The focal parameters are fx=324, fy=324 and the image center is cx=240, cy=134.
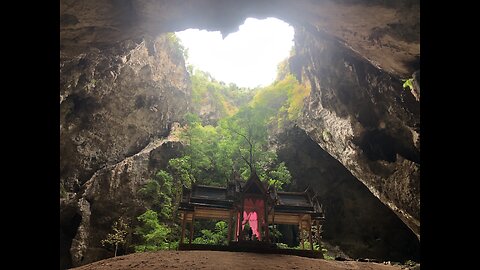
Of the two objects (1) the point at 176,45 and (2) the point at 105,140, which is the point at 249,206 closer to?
(2) the point at 105,140

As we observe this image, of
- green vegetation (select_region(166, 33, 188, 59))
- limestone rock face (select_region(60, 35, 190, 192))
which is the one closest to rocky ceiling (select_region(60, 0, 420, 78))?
limestone rock face (select_region(60, 35, 190, 192))

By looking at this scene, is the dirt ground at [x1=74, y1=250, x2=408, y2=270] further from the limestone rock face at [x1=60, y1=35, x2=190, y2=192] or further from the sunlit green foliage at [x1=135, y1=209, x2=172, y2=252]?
the limestone rock face at [x1=60, y1=35, x2=190, y2=192]

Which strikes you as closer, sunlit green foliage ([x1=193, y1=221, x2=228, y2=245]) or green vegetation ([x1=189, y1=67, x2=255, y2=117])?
sunlit green foliage ([x1=193, y1=221, x2=228, y2=245])

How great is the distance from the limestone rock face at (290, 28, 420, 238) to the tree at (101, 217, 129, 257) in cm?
1236

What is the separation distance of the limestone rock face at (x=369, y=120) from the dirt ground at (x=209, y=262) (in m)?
6.31

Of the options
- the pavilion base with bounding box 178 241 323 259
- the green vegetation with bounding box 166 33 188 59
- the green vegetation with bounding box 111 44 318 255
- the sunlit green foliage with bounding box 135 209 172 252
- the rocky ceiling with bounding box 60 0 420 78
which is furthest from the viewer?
the green vegetation with bounding box 166 33 188 59

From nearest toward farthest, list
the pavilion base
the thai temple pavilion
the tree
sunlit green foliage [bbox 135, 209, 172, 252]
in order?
the pavilion base
the thai temple pavilion
sunlit green foliage [bbox 135, 209, 172, 252]
the tree

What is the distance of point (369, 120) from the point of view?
15.7 meters

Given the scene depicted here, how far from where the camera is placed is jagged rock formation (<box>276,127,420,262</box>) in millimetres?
20136

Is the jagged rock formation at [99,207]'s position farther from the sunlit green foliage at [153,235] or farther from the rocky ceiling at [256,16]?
the rocky ceiling at [256,16]

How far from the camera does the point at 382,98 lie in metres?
14.0

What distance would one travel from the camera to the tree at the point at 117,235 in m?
15.9

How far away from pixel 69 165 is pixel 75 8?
11742 mm
